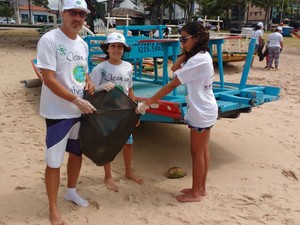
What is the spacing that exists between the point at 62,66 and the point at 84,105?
0.34 meters

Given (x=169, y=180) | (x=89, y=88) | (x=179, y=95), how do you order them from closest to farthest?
(x=89, y=88)
(x=169, y=180)
(x=179, y=95)

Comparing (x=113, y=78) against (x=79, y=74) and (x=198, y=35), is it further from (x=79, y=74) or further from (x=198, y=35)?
(x=198, y=35)

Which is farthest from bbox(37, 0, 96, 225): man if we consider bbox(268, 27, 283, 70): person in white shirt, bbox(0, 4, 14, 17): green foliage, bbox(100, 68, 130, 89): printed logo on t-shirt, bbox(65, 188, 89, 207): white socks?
bbox(0, 4, 14, 17): green foliage

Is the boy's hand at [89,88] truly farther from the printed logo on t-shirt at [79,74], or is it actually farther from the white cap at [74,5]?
the white cap at [74,5]

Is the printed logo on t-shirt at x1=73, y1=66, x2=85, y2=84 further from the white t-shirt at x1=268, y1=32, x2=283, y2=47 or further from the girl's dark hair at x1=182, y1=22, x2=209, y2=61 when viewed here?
the white t-shirt at x1=268, y1=32, x2=283, y2=47

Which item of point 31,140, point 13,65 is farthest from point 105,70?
point 13,65

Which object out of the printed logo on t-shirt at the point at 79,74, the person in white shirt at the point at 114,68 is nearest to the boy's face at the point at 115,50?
the person in white shirt at the point at 114,68

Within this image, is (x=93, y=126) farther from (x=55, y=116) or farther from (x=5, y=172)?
(x=5, y=172)

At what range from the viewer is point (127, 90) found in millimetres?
3568

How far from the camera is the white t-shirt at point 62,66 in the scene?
263 centimetres

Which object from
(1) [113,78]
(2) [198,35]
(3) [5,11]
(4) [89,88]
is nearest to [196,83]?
(2) [198,35]

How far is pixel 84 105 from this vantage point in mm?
2766

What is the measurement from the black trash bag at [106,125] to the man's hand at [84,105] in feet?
0.23

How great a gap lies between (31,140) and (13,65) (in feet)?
25.1
